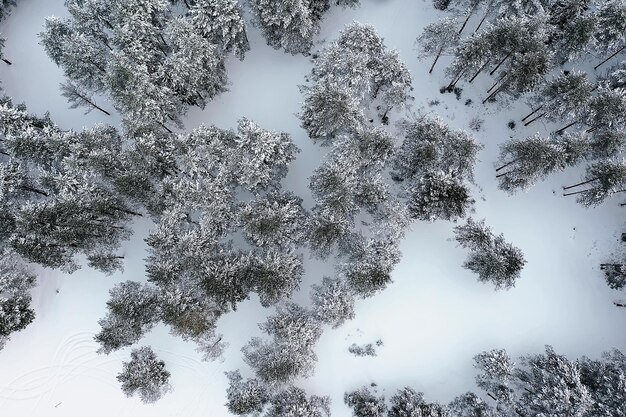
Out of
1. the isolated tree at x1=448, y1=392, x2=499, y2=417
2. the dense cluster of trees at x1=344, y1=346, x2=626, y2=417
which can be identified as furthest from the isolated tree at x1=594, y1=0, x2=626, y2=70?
the isolated tree at x1=448, y1=392, x2=499, y2=417

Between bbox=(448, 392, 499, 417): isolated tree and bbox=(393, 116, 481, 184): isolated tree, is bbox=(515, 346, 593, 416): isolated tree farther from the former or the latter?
bbox=(393, 116, 481, 184): isolated tree

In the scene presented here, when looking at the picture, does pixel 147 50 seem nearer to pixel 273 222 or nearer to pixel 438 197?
pixel 273 222

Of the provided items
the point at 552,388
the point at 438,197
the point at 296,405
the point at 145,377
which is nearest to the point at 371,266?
the point at 438,197

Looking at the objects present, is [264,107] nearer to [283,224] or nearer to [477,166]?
[283,224]

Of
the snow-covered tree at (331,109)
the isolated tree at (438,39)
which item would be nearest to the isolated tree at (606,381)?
the snow-covered tree at (331,109)

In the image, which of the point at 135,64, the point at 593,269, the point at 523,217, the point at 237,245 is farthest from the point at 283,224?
the point at 593,269

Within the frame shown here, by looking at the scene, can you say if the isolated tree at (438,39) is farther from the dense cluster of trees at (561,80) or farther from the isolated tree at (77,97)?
the isolated tree at (77,97)

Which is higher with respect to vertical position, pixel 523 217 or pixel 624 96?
pixel 624 96
